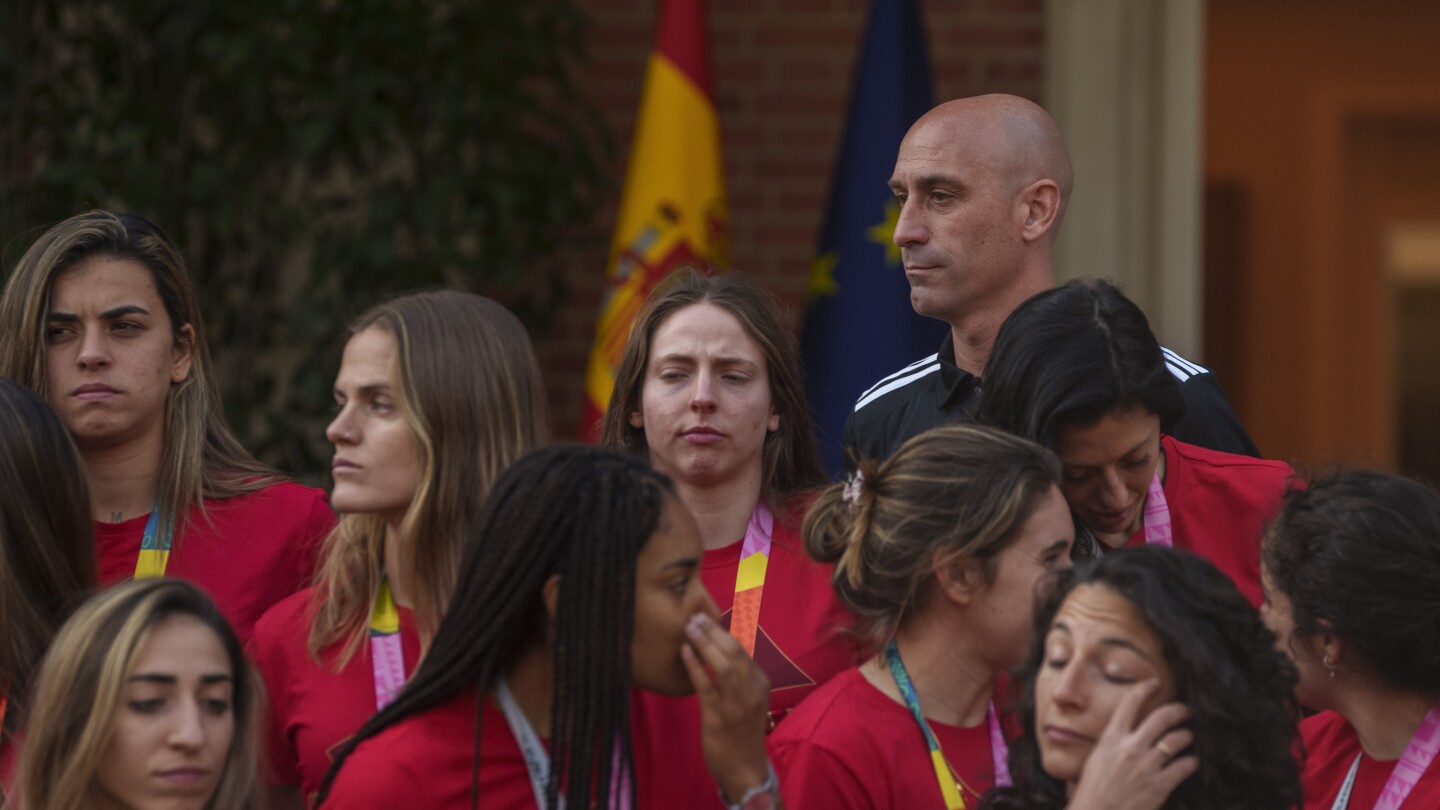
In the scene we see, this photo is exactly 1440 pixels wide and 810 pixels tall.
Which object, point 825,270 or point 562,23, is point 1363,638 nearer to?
point 825,270

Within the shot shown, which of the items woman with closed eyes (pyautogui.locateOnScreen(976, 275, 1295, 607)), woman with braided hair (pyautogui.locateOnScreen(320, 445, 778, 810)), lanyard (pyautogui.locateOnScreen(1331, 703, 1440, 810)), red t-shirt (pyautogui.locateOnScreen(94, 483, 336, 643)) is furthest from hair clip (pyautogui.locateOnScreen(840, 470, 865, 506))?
red t-shirt (pyautogui.locateOnScreen(94, 483, 336, 643))

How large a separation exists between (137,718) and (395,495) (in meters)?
0.56

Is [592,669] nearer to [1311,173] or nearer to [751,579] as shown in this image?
[751,579]

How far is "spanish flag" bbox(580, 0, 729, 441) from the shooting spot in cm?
586

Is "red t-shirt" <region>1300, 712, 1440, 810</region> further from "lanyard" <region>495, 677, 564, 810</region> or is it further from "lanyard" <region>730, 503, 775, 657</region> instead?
"lanyard" <region>495, 677, 564, 810</region>

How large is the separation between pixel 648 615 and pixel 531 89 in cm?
405

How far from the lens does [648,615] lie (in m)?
2.68

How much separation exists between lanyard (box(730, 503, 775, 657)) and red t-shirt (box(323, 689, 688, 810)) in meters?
0.76

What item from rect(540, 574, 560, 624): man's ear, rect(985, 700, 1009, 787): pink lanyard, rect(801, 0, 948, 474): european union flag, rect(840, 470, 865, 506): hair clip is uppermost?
rect(801, 0, 948, 474): european union flag

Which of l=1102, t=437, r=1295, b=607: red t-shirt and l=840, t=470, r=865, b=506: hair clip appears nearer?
l=840, t=470, r=865, b=506: hair clip

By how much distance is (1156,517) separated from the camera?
3.41 metres

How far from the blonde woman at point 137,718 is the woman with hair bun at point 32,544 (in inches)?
11.6

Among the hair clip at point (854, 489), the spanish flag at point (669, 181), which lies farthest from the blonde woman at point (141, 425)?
the spanish flag at point (669, 181)

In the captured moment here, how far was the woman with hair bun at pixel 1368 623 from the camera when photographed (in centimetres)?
297
